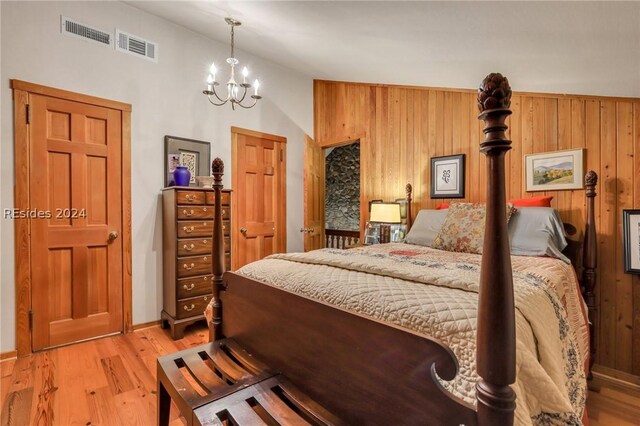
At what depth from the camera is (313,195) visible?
410cm

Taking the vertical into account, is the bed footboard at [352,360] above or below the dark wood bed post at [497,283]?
below

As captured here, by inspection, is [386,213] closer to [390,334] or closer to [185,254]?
[185,254]

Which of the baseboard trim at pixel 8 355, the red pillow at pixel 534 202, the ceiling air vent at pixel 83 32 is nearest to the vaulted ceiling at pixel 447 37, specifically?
the ceiling air vent at pixel 83 32

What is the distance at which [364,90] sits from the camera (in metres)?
3.85

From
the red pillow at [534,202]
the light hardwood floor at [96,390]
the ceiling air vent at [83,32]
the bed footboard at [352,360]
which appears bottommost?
the light hardwood floor at [96,390]

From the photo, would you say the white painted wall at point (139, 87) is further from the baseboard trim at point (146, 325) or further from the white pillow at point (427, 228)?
the white pillow at point (427, 228)

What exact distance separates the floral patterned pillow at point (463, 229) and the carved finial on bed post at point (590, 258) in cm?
48

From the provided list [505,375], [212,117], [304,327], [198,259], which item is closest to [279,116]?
[212,117]

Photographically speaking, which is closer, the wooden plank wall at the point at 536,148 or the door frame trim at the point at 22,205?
the wooden plank wall at the point at 536,148

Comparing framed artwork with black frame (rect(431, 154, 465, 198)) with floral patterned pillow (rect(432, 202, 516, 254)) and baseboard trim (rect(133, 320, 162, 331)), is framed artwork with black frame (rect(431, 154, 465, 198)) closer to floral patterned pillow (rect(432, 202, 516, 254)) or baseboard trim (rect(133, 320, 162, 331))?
floral patterned pillow (rect(432, 202, 516, 254))

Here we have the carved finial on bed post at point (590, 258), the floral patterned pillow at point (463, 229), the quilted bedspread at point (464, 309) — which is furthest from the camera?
the floral patterned pillow at point (463, 229)

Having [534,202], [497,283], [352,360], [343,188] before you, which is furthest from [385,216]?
[497,283]

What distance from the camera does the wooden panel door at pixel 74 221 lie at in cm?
242

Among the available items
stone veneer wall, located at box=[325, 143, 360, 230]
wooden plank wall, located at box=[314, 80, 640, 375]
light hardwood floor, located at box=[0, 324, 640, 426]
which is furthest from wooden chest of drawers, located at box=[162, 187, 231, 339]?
stone veneer wall, located at box=[325, 143, 360, 230]
